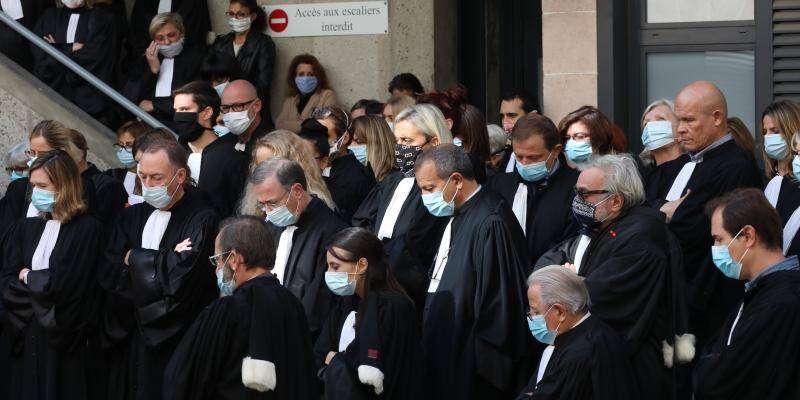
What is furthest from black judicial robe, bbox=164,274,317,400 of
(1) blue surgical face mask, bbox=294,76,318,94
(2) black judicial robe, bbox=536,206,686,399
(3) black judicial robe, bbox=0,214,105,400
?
(1) blue surgical face mask, bbox=294,76,318,94

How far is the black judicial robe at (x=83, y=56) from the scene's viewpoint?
13.8m

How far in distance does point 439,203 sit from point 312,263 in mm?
931

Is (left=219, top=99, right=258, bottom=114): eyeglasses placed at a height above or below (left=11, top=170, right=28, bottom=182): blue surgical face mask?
above

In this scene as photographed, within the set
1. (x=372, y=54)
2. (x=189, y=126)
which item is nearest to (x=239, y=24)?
(x=372, y=54)

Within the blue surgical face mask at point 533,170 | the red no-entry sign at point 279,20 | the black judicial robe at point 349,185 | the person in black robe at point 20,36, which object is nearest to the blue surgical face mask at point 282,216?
the black judicial robe at point 349,185

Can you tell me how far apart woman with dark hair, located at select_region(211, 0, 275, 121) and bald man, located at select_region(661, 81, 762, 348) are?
490cm

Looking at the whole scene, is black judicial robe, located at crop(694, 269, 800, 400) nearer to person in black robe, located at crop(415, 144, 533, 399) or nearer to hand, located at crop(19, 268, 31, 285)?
person in black robe, located at crop(415, 144, 533, 399)

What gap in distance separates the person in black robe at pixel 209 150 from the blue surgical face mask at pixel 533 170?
2271 mm

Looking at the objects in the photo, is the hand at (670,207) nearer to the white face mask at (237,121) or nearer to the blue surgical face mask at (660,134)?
the blue surgical face mask at (660,134)

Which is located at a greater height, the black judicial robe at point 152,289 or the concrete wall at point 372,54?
the concrete wall at point 372,54

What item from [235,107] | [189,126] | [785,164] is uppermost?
[235,107]

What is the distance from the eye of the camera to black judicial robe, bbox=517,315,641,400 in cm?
748

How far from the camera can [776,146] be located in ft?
31.9

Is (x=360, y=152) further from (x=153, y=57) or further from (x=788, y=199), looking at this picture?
(x=788, y=199)
